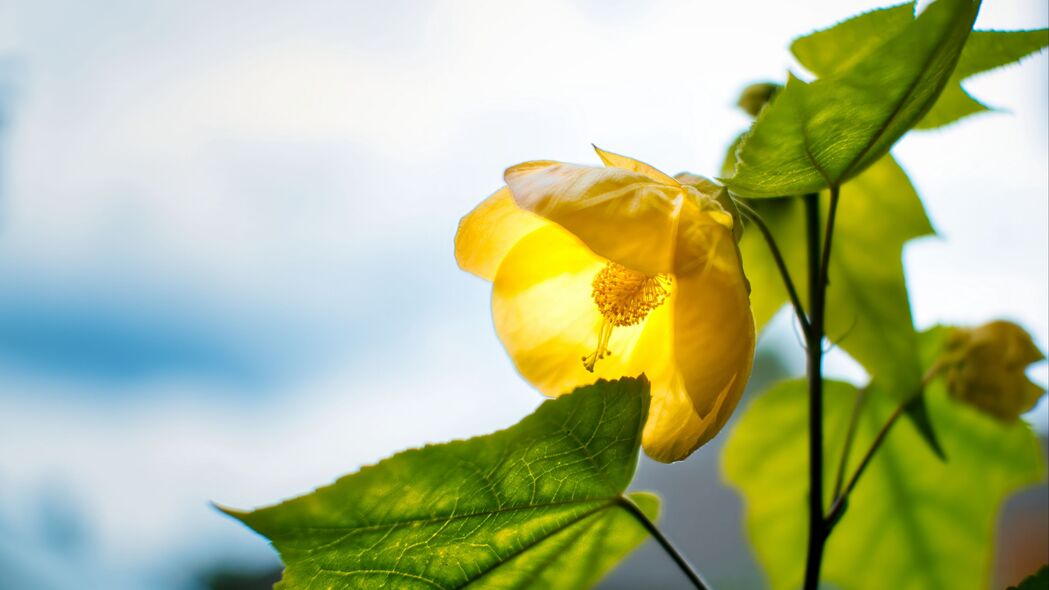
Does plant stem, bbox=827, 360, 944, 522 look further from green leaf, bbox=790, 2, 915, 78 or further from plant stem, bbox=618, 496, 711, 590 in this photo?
green leaf, bbox=790, 2, 915, 78

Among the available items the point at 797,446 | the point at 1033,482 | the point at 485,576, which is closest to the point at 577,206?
the point at 485,576

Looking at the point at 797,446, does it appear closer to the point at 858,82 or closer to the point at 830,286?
the point at 830,286

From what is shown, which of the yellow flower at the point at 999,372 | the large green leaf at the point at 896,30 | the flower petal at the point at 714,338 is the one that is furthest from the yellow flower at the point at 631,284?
the yellow flower at the point at 999,372

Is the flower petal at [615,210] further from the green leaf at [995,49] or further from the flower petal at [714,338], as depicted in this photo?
the green leaf at [995,49]

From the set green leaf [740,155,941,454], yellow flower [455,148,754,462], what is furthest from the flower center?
green leaf [740,155,941,454]

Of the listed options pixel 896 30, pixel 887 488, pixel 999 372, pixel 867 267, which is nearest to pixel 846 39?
pixel 896 30

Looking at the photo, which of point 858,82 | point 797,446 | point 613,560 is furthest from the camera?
point 797,446

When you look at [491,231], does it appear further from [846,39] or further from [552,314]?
[846,39]
